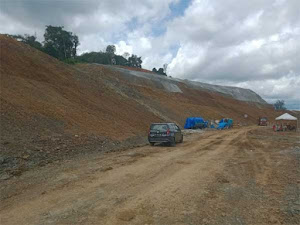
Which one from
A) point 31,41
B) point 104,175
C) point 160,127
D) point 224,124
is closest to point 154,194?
point 104,175

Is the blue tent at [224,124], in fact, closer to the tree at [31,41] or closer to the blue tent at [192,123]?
the blue tent at [192,123]

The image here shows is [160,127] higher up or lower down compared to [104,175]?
higher up

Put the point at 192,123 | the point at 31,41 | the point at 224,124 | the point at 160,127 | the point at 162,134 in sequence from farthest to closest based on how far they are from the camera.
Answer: the point at 31,41 → the point at 224,124 → the point at 192,123 → the point at 160,127 → the point at 162,134

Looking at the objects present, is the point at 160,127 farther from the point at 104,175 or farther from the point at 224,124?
the point at 224,124

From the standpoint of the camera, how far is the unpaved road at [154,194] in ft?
19.0

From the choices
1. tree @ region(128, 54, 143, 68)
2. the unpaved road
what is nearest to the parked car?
the unpaved road

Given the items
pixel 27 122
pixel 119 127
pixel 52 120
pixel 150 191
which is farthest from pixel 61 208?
pixel 119 127

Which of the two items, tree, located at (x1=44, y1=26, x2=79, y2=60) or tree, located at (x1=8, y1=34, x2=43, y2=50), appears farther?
tree, located at (x1=44, y1=26, x2=79, y2=60)

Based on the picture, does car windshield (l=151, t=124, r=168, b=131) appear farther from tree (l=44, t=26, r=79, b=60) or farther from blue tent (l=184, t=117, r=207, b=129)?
tree (l=44, t=26, r=79, b=60)

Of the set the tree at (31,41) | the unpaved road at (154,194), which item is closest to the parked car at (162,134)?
the unpaved road at (154,194)

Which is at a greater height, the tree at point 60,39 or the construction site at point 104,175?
the tree at point 60,39

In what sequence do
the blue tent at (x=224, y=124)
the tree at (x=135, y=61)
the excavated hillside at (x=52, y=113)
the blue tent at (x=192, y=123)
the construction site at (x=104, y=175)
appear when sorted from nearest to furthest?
the construction site at (x=104, y=175) → the excavated hillside at (x=52, y=113) → the blue tent at (x=192, y=123) → the blue tent at (x=224, y=124) → the tree at (x=135, y=61)

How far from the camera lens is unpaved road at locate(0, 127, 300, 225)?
19.0 feet

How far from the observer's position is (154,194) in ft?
24.1
